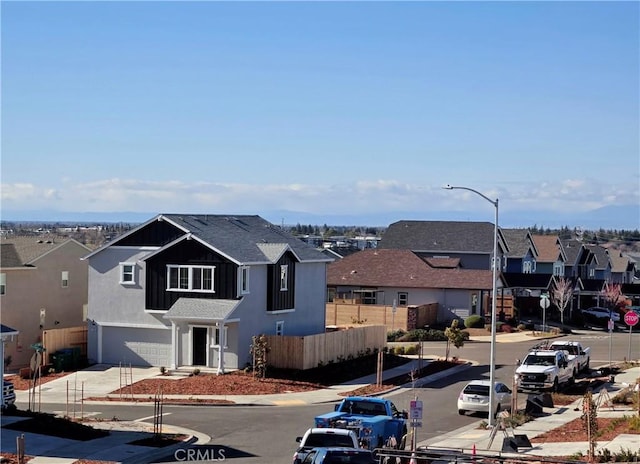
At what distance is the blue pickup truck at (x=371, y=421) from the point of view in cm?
2852

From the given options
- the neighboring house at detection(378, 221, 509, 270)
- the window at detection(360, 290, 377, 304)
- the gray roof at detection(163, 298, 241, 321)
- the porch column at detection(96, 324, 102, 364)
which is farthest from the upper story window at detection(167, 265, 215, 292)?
the neighboring house at detection(378, 221, 509, 270)

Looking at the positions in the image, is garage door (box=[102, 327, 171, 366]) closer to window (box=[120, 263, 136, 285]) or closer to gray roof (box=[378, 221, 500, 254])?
window (box=[120, 263, 136, 285])

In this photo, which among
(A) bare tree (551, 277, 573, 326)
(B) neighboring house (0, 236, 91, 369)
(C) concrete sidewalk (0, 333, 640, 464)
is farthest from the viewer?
(A) bare tree (551, 277, 573, 326)

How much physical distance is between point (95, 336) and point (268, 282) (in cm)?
929

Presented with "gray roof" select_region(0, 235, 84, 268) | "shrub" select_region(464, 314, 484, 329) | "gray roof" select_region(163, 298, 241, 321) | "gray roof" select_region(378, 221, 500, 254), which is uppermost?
"gray roof" select_region(378, 221, 500, 254)

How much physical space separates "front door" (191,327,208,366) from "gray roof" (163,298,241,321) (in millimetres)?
1025

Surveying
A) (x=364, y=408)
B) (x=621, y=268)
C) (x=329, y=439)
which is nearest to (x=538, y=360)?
(x=364, y=408)

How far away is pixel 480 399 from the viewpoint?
38.0 meters

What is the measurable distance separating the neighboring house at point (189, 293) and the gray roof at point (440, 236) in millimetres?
33365

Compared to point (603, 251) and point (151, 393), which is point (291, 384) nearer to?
point (151, 393)

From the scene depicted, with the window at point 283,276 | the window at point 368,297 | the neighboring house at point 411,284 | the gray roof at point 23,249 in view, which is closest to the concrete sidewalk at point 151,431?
the window at point 283,276

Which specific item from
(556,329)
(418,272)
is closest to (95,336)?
(418,272)

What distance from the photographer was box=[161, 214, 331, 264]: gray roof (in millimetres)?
49719

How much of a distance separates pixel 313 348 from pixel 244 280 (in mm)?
4638
